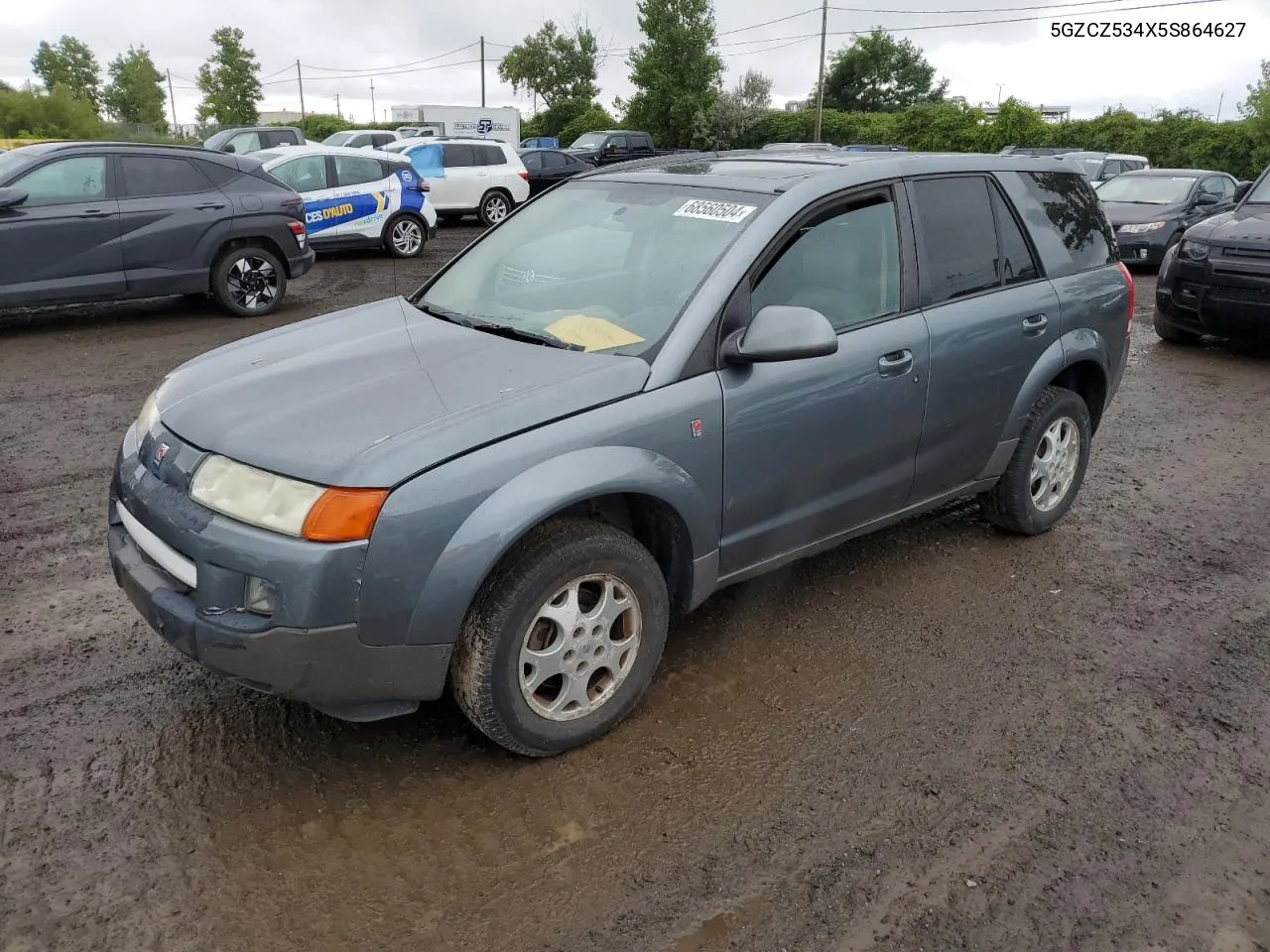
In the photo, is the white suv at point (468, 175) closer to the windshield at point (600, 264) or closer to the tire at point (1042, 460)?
the windshield at point (600, 264)

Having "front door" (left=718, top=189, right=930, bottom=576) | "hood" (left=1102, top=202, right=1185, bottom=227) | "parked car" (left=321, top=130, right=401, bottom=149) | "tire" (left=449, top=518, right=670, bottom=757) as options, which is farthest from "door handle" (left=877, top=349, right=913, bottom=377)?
"parked car" (left=321, top=130, right=401, bottom=149)

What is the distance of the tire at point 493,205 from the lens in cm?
1905

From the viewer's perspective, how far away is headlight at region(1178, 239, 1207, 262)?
874 centimetres

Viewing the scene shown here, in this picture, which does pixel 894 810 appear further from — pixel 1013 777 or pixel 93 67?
pixel 93 67

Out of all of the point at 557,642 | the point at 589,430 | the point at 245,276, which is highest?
the point at 589,430

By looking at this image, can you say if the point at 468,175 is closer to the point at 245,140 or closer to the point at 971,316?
the point at 245,140

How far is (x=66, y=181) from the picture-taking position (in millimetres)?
8570

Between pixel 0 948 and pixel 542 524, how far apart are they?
1661 mm

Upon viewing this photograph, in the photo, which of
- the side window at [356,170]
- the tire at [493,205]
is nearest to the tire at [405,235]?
the side window at [356,170]

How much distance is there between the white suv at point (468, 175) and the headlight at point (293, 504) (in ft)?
53.6

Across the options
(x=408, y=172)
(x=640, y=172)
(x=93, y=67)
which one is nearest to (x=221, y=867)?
(x=640, y=172)

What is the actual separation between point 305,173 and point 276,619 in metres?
11.9

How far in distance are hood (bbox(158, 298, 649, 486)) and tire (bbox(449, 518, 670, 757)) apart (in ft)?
1.27

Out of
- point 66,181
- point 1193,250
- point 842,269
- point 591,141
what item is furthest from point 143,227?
point 591,141
